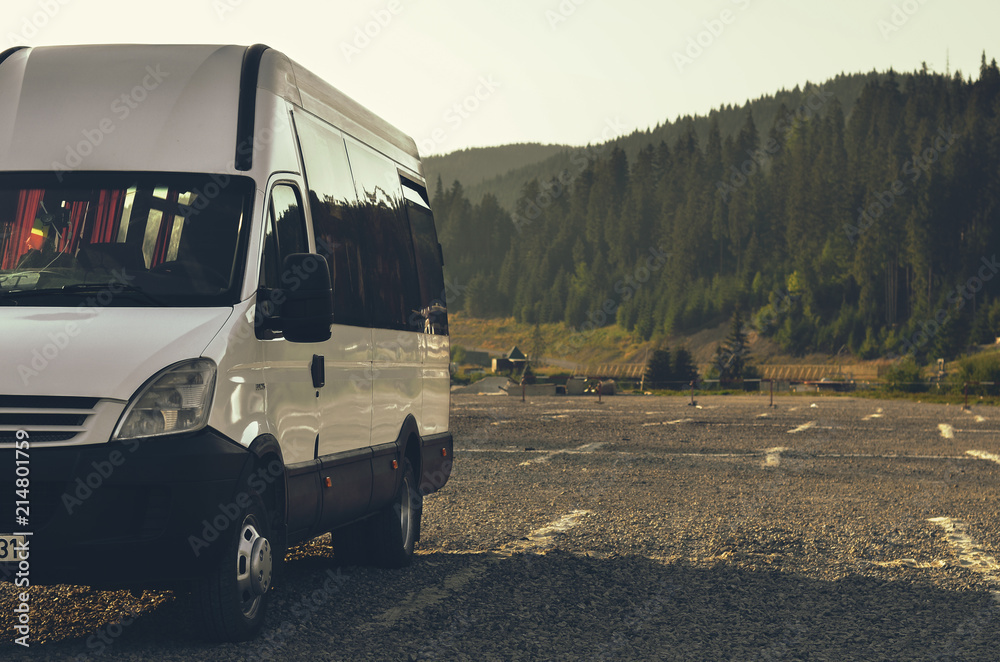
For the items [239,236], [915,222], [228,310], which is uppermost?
[915,222]

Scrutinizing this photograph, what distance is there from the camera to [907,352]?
120 metres

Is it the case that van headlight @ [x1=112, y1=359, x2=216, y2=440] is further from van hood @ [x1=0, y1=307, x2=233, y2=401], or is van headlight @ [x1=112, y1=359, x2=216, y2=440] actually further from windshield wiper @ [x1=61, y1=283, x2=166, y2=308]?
windshield wiper @ [x1=61, y1=283, x2=166, y2=308]

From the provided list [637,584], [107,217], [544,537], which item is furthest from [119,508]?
[544,537]

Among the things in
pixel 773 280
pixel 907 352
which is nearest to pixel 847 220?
pixel 773 280

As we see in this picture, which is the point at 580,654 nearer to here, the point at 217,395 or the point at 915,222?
the point at 217,395

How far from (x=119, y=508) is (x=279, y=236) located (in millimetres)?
1786

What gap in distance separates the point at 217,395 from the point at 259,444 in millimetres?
477

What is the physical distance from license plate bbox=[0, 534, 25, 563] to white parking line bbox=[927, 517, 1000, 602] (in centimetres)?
564

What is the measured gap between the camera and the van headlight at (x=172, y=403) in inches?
196

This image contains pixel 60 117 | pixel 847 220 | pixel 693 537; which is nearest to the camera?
pixel 60 117

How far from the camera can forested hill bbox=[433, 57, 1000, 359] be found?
125 m

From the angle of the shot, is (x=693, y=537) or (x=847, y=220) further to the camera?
(x=847, y=220)

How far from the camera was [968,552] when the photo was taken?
8.86m

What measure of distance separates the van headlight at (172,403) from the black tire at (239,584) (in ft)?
1.90
